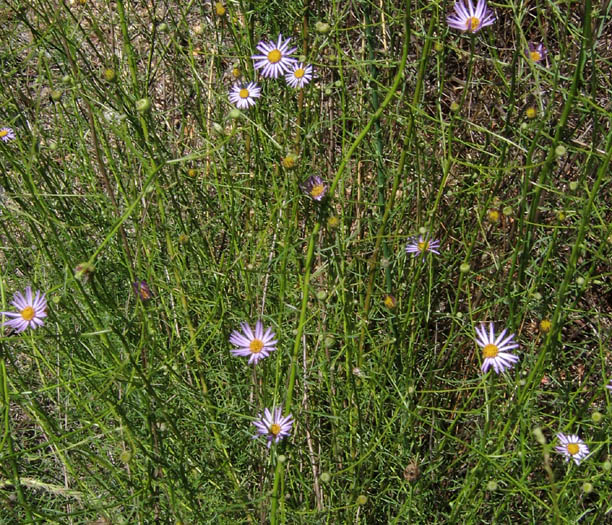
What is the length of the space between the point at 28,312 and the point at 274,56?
0.83 meters

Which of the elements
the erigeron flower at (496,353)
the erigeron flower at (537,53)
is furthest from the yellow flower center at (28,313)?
the erigeron flower at (537,53)

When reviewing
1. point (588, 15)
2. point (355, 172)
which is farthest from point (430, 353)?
point (588, 15)

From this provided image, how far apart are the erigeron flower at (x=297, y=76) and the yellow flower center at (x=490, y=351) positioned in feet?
2.44

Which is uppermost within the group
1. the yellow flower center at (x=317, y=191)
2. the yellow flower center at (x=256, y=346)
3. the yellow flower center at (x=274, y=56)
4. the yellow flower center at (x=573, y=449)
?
the yellow flower center at (x=274, y=56)

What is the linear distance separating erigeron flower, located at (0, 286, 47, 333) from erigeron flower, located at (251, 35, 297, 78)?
0.73 m

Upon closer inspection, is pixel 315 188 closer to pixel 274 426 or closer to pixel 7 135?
pixel 274 426

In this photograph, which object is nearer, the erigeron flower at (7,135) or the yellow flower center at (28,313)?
the yellow flower center at (28,313)

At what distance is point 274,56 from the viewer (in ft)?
5.34

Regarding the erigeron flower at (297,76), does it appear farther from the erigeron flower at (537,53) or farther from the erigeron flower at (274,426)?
the erigeron flower at (274,426)

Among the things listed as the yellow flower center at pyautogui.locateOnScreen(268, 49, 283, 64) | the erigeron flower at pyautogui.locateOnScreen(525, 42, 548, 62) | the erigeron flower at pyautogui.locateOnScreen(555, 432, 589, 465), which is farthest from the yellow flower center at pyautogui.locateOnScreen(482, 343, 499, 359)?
the yellow flower center at pyautogui.locateOnScreen(268, 49, 283, 64)

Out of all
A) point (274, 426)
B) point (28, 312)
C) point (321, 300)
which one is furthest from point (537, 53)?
point (28, 312)

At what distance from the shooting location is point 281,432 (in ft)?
3.96

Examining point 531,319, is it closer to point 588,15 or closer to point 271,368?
point 271,368

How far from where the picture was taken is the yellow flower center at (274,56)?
162 cm
